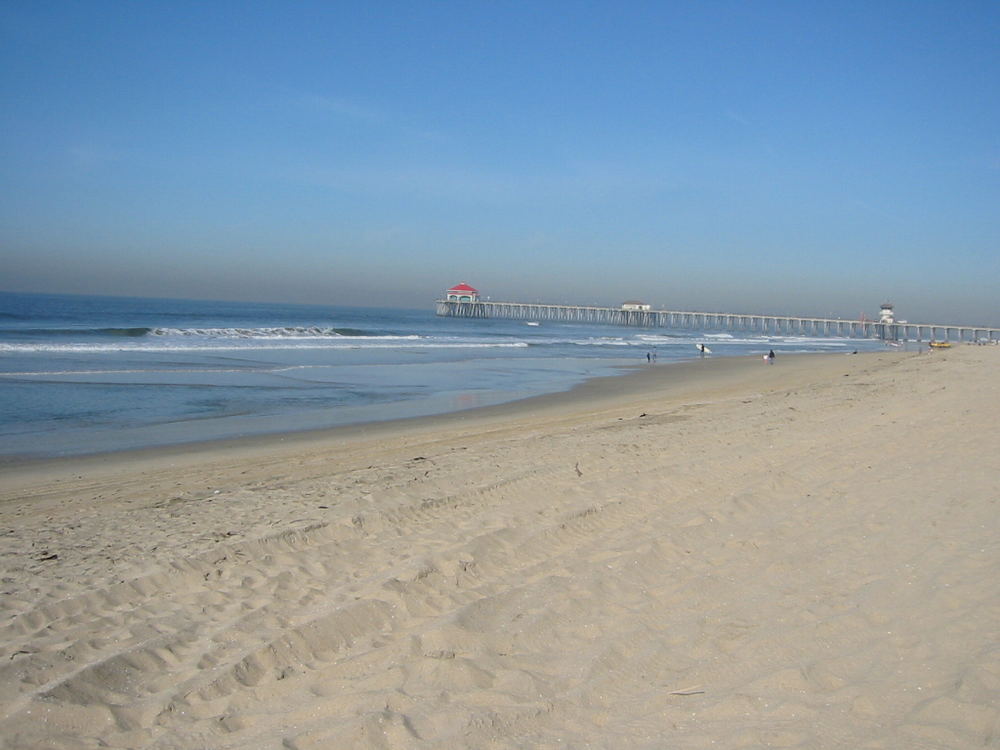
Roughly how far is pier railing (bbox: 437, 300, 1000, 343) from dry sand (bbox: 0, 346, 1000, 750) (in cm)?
7760

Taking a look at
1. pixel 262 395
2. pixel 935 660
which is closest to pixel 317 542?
pixel 935 660

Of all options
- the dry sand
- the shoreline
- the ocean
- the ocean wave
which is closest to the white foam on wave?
the ocean wave

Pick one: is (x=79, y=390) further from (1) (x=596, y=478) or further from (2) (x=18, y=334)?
(2) (x=18, y=334)

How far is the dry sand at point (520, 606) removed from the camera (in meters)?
2.86

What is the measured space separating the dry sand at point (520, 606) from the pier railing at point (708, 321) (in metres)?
77.6

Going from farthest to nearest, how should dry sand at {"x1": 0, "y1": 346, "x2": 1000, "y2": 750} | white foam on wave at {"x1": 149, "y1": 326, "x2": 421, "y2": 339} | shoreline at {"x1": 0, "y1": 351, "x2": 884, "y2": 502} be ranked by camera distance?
white foam on wave at {"x1": 149, "y1": 326, "x2": 421, "y2": 339} < shoreline at {"x1": 0, "y1": 351, "x2": 884, "y2": 502} < dry sand at {"x1": 0, "y1": 346, "x2": 1000, "y2": 750}

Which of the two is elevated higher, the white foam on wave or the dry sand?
the white foam on wave

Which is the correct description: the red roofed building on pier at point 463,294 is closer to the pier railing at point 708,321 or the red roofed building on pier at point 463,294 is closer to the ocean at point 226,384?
the pier railing at point 708,321

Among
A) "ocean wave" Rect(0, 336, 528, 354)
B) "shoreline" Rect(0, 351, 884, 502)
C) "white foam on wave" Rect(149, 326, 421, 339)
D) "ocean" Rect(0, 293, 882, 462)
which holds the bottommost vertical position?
"shoreline" Rect(0, 351, 884, 502)

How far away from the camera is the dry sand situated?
286 cm

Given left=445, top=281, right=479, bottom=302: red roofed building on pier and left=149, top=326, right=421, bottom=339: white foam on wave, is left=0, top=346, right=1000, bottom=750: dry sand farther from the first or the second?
left=445, top=281, right=479, bottom=302: red roofed building on pier

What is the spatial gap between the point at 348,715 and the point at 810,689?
6.03 ft

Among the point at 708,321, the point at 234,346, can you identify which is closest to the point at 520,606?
the point at 234,346

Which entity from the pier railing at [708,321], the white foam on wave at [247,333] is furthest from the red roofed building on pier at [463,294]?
the white foam on wave at [247,333]
